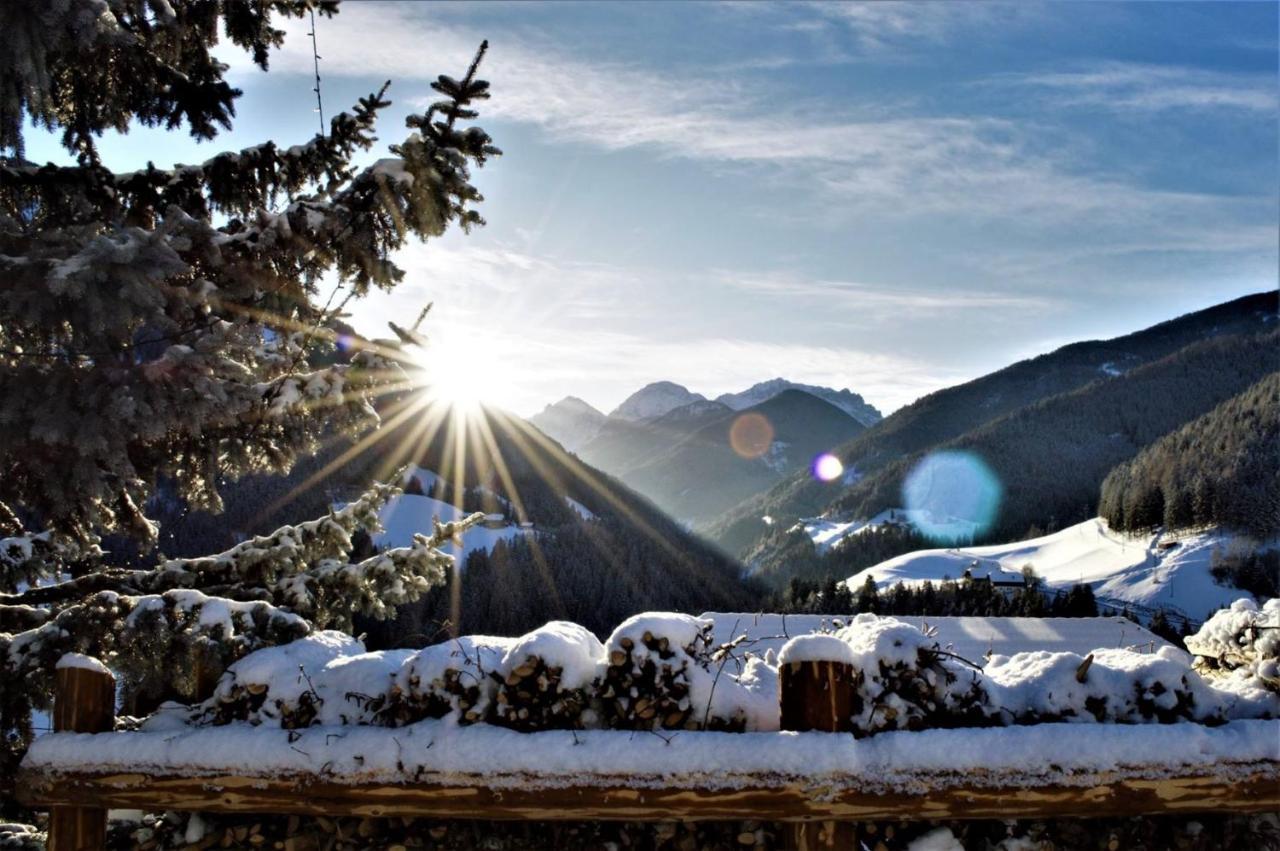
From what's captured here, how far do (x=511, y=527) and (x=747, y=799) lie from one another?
10033cm

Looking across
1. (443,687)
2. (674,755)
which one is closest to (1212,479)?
(674,755)

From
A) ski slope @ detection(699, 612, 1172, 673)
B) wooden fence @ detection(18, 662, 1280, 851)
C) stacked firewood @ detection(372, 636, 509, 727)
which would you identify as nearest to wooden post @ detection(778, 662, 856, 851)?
wooden fence @ detection(18, 662, 1280, 851)

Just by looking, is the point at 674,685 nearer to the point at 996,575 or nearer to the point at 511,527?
the point at 996,575

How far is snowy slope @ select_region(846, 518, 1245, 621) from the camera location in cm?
8450

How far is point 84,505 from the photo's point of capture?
4957 millimetres

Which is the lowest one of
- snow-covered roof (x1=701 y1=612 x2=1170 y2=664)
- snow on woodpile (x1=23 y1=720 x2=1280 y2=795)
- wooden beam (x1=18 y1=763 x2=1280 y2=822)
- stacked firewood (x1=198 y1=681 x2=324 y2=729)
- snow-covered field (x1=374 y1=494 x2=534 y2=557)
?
snow-covered roof (x1=701 y1=612 x2=1170 y2=664)

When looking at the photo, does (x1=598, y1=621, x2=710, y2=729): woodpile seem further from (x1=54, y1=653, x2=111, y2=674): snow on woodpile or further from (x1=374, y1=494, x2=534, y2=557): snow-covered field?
(x1=374, y1=494, x2=534, y2=557): snow-covered field

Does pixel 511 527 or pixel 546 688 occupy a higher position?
pixel 511 527

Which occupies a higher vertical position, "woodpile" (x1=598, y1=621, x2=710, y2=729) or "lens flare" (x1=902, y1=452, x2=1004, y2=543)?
"lens flare" (x1=902, y1=452, x2=1004, y2=543)

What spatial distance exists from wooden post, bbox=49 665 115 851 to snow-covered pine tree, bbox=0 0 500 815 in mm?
461

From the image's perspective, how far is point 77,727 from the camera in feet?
13.3

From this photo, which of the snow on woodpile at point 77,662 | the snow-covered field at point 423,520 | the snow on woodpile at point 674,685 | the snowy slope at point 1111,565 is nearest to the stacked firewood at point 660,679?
the snow on woodpile at point 674,685

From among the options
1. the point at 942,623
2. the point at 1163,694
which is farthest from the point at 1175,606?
the point at 1163,694

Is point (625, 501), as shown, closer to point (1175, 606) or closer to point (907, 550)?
point (907, 550)
